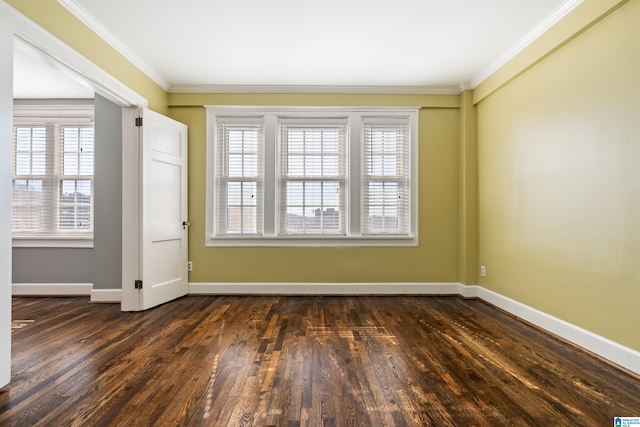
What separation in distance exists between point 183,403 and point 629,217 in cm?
317

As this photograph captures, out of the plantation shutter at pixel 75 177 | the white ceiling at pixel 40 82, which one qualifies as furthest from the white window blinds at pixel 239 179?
the plantation shutter at pixel 75 177

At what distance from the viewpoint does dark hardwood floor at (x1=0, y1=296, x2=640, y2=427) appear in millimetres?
1775

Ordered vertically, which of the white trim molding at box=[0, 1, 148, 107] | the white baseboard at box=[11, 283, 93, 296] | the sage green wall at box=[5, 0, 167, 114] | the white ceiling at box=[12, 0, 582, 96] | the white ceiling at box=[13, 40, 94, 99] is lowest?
the white baseboard at box=[11, 283, 93, 296]

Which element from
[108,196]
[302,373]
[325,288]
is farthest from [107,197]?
[302,373]

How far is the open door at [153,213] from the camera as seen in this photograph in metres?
3.74

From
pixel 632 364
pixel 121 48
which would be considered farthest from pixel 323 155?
pixel 632 364

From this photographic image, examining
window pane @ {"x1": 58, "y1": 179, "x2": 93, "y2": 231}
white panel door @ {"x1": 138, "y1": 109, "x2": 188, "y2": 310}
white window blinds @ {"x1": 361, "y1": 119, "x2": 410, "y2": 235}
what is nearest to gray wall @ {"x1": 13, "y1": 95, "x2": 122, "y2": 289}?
white panel door @ {"x1": 138, "y1": 109, "x2": 188, "y2": 310}

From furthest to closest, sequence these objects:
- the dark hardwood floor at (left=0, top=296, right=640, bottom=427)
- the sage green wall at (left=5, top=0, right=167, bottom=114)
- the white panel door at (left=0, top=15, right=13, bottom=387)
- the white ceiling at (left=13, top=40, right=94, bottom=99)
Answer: the white ceiling at (left=13, top=40, right=94, bottom=99) → the sage green wall at (left=5, top=0, right=167, bottom=114) → the white panel door at (left=0, top=15, right=13, bottom=387) → the dark hardwood floor at (left=0, top=296, right=640, bottom=427)

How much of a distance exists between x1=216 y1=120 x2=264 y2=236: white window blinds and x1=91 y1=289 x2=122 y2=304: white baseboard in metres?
1.42

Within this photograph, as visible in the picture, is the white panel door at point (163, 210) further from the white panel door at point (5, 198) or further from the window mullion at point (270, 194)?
the white panel door at point (5, 198)

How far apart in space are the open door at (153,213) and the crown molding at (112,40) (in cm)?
55

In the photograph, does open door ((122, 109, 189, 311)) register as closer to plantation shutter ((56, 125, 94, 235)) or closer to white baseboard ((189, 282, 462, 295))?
white baseboard ((189, 282, 462, 295))

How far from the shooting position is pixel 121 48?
3.45m

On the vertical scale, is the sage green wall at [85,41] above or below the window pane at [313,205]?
above
